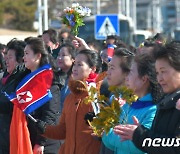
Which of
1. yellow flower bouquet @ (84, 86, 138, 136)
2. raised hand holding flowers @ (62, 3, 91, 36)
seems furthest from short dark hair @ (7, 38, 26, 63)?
yellow flower bouquet @ (84, 86, 138, 136)

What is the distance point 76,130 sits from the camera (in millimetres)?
6320

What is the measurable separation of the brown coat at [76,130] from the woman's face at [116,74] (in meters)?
0.49

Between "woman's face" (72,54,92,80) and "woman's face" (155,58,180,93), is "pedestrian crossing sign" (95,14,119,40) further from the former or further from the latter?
"woman's face" (155,58,180,93)

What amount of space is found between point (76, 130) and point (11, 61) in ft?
6.30

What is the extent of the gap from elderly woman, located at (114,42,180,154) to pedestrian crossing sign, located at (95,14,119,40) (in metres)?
14.0

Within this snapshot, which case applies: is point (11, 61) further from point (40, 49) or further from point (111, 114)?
point (111, 114)

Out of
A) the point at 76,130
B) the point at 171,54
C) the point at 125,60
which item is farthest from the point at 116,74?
the point at 171,54

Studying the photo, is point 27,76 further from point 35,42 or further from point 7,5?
point 7,5

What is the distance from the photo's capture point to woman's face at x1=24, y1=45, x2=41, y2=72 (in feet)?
→ 23.6

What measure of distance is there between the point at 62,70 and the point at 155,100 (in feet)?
10.9

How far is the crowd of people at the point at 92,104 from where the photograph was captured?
4.43m

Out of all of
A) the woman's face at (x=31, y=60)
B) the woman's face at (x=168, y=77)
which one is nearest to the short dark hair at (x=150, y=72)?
the woman's face at (x=168, y=77)

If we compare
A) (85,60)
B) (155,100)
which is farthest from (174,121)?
(85,60)

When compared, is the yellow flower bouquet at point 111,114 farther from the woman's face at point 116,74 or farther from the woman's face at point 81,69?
the woman's face at point 81,69
